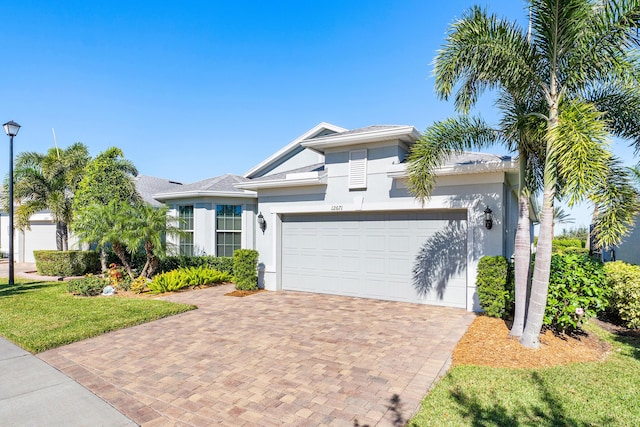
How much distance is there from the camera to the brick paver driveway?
3.93 metres

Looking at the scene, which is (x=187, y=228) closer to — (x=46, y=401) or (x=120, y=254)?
(x=120, y=254)

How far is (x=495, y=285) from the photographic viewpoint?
24.8 ft

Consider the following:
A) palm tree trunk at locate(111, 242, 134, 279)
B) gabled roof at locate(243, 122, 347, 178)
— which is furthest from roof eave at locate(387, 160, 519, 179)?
palm tree trunk at locate(111, 242, 134, 279)

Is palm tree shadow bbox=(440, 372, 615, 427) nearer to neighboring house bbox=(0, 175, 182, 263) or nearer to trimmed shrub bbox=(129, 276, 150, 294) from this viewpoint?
trimmed shrub bbox=(129, 276, 150, 294)

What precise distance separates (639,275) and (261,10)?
1342cm

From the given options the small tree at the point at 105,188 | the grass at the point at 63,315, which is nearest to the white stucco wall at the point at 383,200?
the grass at the point at 63,315

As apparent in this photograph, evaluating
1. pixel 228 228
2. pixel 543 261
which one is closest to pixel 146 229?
pixel 228 228

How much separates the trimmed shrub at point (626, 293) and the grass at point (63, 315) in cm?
Answer: 1007

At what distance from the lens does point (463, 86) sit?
685 cm

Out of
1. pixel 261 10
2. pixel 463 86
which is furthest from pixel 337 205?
pixel 261 10

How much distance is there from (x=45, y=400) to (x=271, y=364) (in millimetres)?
2838

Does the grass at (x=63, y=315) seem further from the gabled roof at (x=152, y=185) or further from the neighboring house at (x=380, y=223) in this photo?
the gabled roof at (x=152, y=185)

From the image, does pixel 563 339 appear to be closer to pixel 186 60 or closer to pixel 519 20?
pixel 519 20

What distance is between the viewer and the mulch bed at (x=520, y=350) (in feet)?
17.3
